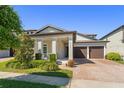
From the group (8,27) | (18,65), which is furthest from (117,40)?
(8,27)

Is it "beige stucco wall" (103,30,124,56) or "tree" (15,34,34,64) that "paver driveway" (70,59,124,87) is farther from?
"beige stucco wall" (103,30,124,56)

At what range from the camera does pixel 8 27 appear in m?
11.1

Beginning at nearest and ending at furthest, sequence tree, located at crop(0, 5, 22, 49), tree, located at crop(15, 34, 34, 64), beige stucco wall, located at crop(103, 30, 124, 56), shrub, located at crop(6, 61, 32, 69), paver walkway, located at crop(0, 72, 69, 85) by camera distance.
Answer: tree, located at crop(0, 5, 22, 49)
paver walkway, located at crop(0, 72, 69, 85)
shrub, located at crop(6, 61, 32, 69)
tree, located at crop(15, 34, 34, 64)
beige stucco wall, located at crop(103, 30, 124, 56)

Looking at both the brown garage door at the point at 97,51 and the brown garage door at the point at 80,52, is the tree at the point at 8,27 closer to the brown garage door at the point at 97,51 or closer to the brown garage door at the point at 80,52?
the brown garage door at the point at 97,51

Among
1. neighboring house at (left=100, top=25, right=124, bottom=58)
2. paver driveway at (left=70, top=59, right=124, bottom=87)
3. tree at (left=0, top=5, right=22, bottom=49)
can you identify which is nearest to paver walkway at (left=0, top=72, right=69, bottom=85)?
paver driveway at (left=70, top=59, right=124, bottom=87)

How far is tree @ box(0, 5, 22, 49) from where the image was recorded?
35.2ft

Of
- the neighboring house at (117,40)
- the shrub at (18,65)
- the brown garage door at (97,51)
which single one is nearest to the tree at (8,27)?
the shrub at (18,65)

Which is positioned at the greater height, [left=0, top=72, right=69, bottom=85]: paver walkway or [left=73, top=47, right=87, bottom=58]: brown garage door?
[left=73, top=47, right=87, bottom=58]: brown garage door

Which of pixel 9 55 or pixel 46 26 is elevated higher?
pixel 46 26

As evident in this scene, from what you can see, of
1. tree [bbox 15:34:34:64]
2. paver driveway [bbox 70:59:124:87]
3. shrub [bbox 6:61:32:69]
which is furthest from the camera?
tree [bbox 15:34:34:64]
